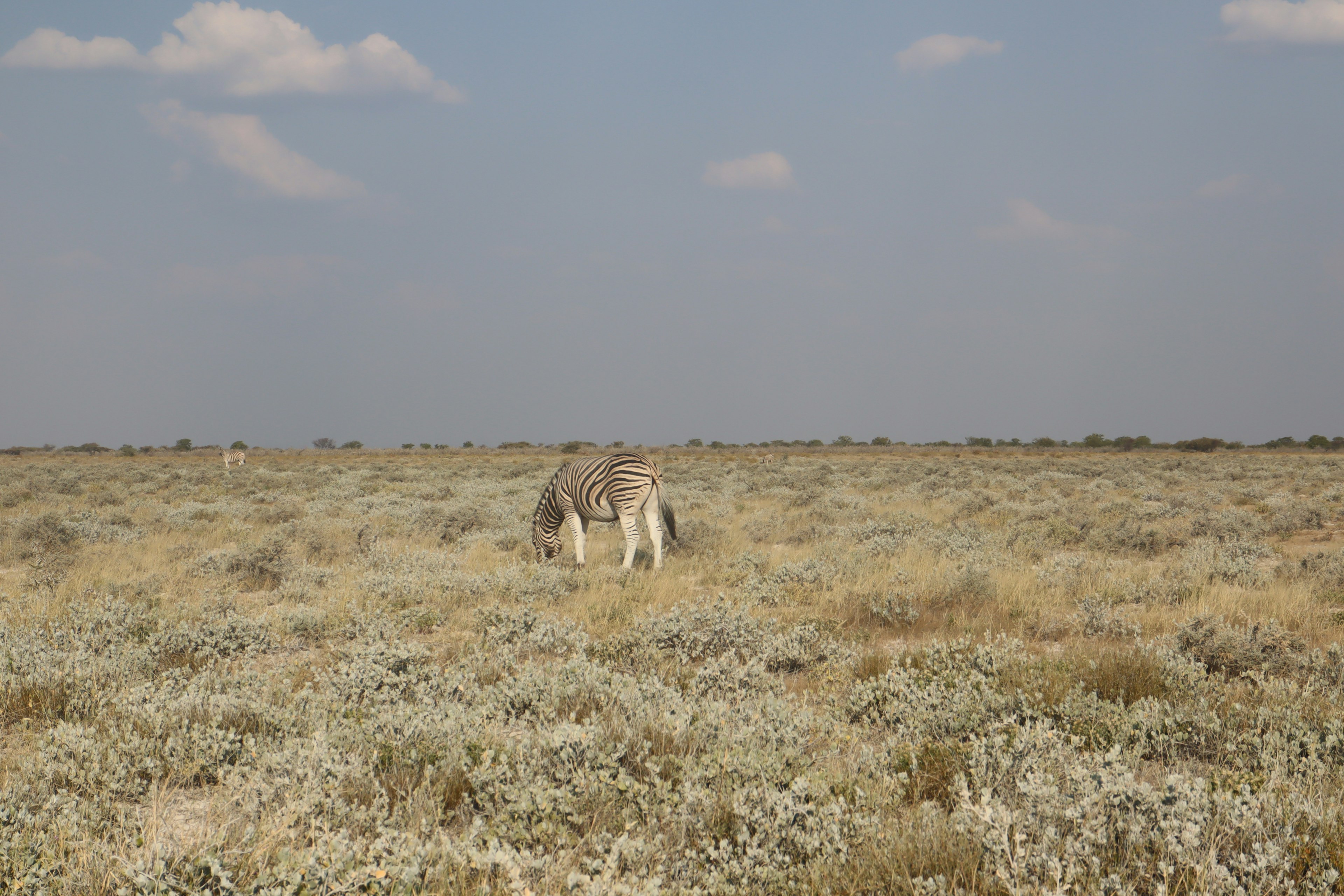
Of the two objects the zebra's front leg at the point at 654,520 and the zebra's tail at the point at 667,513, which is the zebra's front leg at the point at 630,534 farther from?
the zebra's tail at the point at 667,513

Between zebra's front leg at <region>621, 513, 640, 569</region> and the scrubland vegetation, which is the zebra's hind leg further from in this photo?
the scrubland vegetation

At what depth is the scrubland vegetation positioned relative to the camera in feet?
10.4

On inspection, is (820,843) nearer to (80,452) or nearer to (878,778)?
(878,778)

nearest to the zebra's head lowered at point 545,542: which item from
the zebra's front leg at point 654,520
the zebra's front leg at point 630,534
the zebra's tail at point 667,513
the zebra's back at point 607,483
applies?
the zebra's back at point 607,483

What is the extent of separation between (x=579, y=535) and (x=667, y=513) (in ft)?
5.09

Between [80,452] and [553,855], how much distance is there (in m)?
95.1

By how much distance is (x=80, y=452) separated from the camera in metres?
76.8

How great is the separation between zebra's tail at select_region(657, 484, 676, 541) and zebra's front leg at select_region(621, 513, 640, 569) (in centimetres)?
50

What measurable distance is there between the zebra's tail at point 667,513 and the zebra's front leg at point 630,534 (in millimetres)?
499

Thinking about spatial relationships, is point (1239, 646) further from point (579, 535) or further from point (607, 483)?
point (579, 535)

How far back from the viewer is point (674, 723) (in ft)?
14.6

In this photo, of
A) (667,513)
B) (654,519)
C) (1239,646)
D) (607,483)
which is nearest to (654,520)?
(654,519)

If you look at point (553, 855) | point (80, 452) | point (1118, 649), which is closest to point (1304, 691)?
point (1118, 649)

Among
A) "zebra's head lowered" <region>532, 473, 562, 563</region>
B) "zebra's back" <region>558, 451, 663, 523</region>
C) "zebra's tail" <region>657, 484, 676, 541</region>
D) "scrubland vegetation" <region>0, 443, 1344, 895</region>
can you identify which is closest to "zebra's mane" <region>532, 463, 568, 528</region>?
"zebra's head lowered" <region>532, 473, 562, 563</region>
